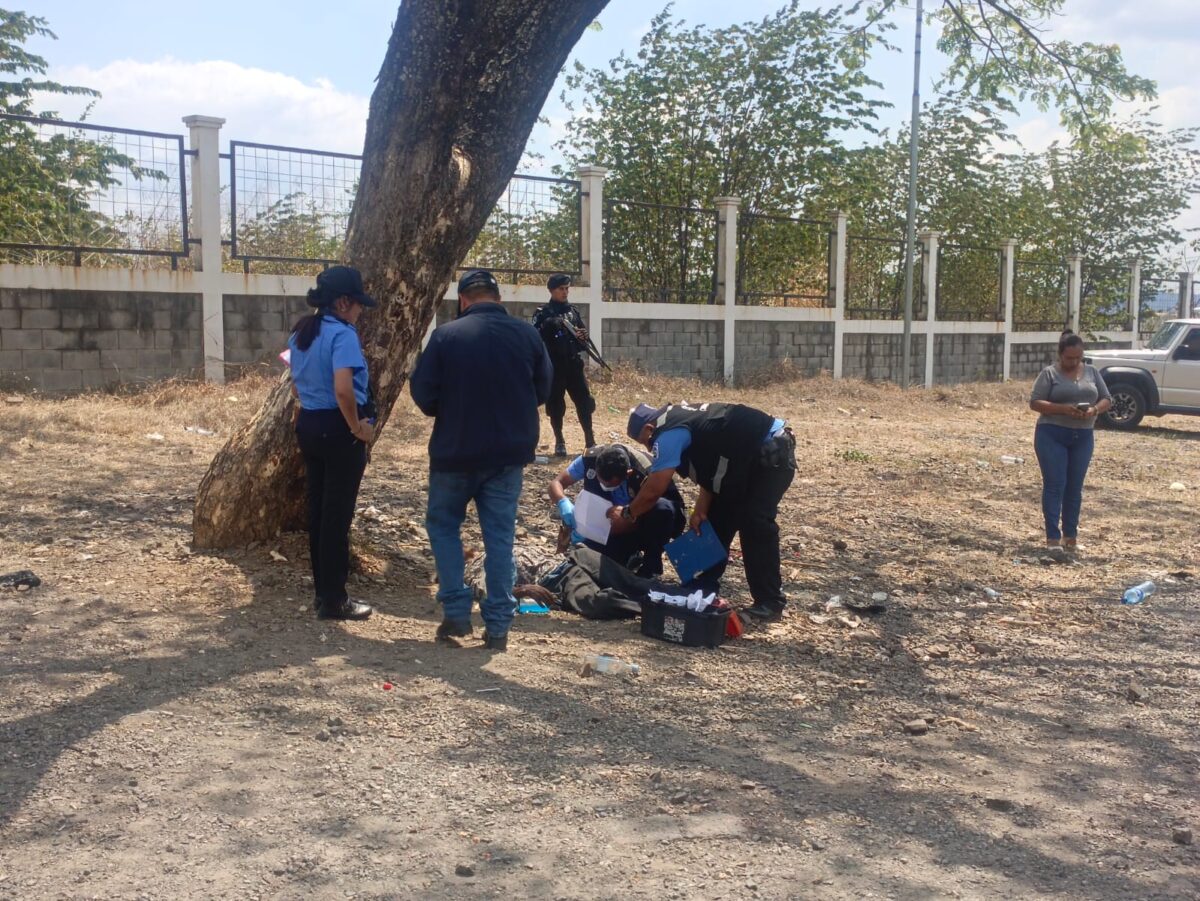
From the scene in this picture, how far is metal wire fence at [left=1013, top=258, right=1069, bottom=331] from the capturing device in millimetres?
26172

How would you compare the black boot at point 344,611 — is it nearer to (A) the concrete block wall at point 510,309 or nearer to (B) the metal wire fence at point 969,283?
(A) the concrete block wall at point 510,309

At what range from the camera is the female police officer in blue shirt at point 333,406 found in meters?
5.33

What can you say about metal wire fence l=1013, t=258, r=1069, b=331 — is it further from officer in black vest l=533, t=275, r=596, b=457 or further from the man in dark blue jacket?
the man in dark blue jacket

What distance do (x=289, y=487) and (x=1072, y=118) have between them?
8.11 meters

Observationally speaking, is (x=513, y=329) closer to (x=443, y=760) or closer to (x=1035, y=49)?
(x=443, y=760)

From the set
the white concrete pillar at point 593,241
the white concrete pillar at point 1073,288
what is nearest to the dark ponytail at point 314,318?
the white concrete pillar at point 593,241

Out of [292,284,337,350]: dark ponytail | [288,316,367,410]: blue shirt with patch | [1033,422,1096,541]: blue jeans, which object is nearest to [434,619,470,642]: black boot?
[288,316,367,410]: blue shirt with patch

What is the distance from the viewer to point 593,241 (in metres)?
16.4

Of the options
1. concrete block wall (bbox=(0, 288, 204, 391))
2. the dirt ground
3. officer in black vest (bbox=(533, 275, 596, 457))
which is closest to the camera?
the dirt ground

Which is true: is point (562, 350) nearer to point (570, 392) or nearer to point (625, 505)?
point (570, 392)

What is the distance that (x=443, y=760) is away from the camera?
4.13 metres

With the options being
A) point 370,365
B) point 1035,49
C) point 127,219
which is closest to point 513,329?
point 370,365

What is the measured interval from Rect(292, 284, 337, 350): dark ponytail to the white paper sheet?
1801 millimetres

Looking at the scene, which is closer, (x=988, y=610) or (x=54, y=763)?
(x=54, y=763)
